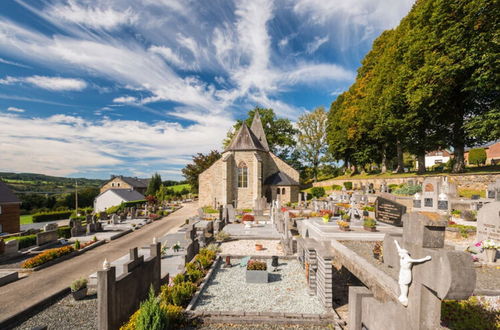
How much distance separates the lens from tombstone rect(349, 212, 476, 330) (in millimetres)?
2412

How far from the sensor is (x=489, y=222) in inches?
344

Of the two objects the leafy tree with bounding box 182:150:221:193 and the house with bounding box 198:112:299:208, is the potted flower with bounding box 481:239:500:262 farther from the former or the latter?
the leafy tree with bounding box 182:150:221:193

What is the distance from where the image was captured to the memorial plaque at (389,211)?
12906 millimetres

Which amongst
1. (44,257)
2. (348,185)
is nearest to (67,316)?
(44,257)

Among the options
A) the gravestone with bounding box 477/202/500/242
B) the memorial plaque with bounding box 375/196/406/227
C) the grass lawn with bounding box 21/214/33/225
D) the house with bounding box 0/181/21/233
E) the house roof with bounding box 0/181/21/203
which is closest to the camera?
the gravestone with bounding box 477/202/500/242

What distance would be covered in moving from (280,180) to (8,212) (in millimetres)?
28451

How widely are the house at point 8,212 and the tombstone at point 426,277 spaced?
27.0 m

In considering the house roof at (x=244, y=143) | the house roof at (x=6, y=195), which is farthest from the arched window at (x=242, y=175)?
the house roof at (x=6, y=195)

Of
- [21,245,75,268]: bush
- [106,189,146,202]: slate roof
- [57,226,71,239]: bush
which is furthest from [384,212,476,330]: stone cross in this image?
[106,189,146,202]: slate roof

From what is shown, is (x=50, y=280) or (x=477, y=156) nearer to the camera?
(x=50, y=280)

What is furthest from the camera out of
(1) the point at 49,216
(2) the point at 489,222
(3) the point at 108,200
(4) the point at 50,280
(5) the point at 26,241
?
(3) the point at 108,200

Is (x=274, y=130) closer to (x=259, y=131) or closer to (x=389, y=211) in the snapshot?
(x=259, y=131)

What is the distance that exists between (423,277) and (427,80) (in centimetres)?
2263

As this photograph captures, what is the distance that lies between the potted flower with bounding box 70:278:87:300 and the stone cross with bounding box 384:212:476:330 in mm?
9083
